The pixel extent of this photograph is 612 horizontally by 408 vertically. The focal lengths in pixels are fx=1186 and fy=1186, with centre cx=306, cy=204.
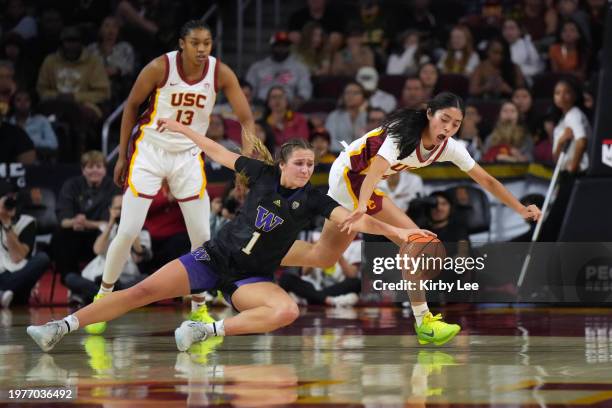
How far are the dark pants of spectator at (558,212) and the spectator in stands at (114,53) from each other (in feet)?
21.5

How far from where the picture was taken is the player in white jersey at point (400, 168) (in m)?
7.80

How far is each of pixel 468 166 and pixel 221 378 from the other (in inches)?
103

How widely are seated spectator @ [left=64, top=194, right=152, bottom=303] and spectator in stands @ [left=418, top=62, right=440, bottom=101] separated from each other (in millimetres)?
4341

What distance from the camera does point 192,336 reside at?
747 centimetres

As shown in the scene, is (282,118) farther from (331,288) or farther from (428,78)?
(331,288)

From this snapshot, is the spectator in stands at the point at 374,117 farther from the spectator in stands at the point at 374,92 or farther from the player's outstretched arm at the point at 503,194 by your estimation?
the player's outstretched arm at the point at 503,194

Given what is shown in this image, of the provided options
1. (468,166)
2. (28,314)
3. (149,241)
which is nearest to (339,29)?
(149,241)

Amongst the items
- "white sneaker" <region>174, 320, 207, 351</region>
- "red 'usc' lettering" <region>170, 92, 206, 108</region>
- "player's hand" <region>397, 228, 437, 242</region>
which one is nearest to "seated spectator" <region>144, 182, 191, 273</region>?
"red 'usc' lettering" <region>170, 92, 206, 108</region>

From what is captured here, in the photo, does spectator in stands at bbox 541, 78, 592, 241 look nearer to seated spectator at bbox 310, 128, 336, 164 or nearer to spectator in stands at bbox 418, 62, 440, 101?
seated spectator at bbox 310, 128, 336, 164

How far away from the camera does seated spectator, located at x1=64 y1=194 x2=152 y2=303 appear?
11.8m

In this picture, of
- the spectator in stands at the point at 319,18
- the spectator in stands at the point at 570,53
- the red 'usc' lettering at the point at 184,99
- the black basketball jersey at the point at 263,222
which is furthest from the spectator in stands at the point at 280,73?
the black basketball jersey at the point at 263,222

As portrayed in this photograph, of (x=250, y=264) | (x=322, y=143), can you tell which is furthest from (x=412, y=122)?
(x=322, y=143)

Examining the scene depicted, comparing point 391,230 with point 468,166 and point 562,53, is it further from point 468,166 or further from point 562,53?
point 562,53

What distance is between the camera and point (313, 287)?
12008mm
